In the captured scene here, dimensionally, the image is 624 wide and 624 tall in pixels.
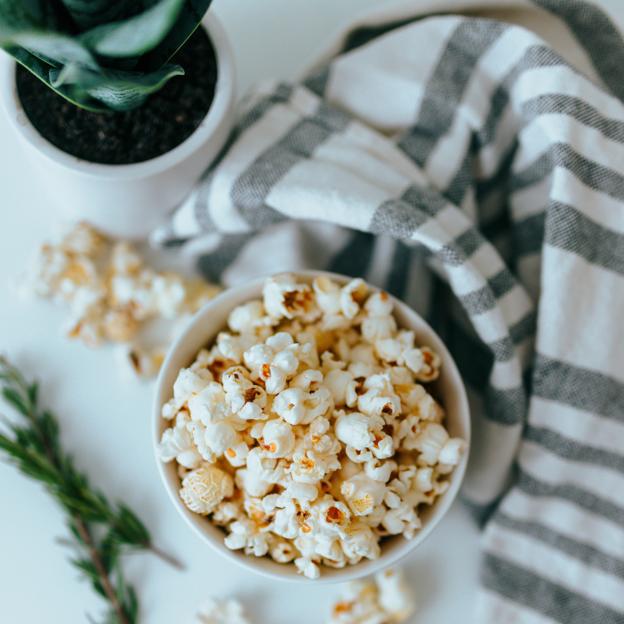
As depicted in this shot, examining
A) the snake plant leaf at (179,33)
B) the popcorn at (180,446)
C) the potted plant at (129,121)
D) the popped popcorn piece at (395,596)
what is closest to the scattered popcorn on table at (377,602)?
the popped popcorn piece at (395,596)

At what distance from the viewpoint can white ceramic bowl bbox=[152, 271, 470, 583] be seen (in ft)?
2.24

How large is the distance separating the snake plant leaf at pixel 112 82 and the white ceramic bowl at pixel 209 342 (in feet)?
0.61

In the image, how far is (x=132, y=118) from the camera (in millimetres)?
738

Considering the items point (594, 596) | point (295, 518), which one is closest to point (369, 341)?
point (295, 518)

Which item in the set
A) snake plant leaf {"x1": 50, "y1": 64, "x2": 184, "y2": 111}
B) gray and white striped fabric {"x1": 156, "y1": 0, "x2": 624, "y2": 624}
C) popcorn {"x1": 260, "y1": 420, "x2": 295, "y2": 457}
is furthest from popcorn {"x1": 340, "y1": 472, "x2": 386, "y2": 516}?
snake plant leaf {"x1": 50, "y1": 64, "x2": 184, "y2": 111}

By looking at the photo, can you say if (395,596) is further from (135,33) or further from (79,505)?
(135,33)

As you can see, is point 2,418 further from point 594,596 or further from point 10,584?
point 594,596

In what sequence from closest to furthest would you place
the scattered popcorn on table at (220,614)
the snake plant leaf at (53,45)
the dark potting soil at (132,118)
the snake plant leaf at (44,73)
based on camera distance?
the snake plant leaf at (53,45) → the snake plant leaf at (44,73) → the dark potting soil at (132,118) → the scattered popcorn on table at (220,614)

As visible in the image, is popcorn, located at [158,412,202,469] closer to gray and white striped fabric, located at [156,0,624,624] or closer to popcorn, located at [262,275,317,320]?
popcorn, located at [262,275,317,320]

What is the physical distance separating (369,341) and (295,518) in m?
0.17

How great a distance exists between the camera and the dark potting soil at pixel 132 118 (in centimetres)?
73

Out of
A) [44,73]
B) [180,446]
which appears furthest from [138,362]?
[44,73]

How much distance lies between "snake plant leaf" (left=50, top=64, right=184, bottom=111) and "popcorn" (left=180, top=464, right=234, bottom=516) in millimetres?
296

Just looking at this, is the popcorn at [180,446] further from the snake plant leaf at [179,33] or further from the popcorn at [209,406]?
the snake plant leaf at [179,33]
